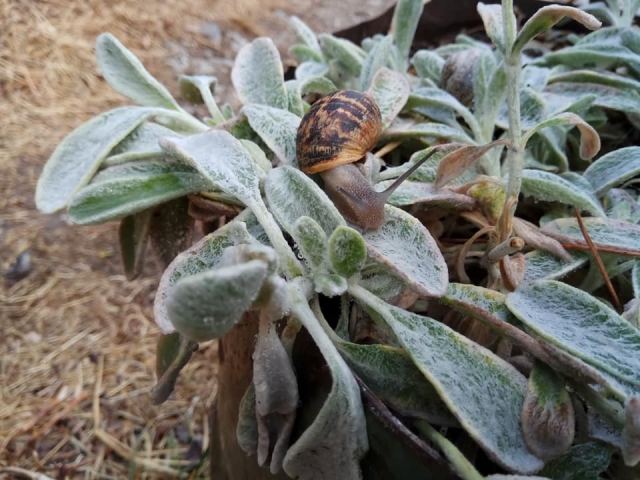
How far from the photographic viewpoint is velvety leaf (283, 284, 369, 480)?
1.22 feet

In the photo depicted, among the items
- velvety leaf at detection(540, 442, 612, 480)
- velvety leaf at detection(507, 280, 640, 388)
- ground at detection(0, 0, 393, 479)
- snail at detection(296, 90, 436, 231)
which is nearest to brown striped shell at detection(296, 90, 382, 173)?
snail at detection(296, 90, 436, 231)

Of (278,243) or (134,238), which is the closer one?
(278,243)

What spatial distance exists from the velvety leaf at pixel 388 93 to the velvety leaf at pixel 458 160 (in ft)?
0.42

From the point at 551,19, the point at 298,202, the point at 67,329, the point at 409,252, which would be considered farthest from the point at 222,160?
the point at 67,329

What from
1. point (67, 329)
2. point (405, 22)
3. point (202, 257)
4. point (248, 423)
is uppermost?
point (405, 22)

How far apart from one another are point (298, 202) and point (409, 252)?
0.10 metres

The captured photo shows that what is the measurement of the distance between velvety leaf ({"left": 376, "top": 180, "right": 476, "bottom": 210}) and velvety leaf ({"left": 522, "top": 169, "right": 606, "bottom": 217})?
2.5 inches

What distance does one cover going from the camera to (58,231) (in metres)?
1.61

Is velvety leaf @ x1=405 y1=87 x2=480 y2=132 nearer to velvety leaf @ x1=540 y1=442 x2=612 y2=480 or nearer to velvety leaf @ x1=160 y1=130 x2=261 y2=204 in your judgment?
velvety leaf @ x1=160 y1=130 x2=261 y2=204

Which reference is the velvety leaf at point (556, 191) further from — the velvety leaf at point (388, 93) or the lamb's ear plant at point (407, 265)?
the velvety leaf at point (388, 93)

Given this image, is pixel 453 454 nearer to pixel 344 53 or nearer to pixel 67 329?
pixel 344 53

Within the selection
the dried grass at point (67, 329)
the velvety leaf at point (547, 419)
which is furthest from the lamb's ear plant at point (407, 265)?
the dried grass at point (67, 329)

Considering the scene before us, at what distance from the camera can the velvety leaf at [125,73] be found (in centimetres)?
63

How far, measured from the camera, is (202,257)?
46cm
